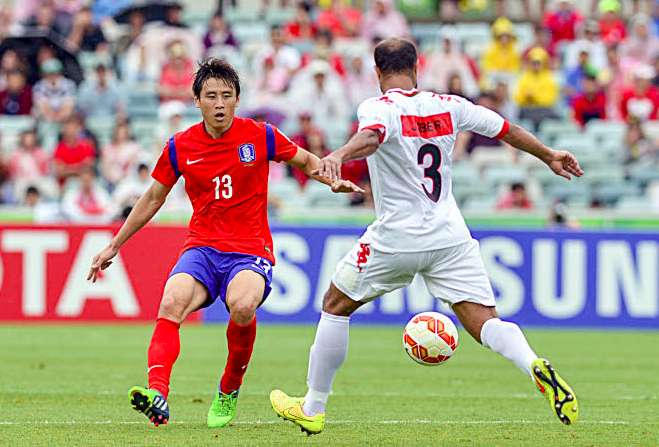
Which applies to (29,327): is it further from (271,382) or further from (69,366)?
(271,382)

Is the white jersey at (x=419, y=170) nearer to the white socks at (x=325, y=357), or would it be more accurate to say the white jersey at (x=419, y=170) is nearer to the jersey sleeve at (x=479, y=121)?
the jersey sleeve at (x=479, y=121)

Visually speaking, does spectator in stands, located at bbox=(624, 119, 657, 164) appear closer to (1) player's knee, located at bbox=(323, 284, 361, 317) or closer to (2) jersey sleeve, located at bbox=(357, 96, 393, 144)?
(1) player's knee, located at bbox=(323, 284, 361, 317)

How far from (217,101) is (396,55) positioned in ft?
3.84

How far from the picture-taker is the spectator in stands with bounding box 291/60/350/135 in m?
22.2

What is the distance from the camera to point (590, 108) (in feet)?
74.7

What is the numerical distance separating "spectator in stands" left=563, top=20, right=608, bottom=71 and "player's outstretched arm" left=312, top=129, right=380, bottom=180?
16347 mm

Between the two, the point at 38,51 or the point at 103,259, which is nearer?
the point at 103,259

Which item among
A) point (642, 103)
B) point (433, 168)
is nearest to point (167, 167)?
point (433, 168)

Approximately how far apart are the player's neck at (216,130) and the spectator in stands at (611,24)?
1632 centimetres

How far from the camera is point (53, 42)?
23094 mm

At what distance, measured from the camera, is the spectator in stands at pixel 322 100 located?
2223 centimetres

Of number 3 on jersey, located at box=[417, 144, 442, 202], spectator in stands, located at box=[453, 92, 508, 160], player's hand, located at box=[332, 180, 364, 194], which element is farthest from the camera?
spectator in stands, located at box=[453, 92, 508, 160]

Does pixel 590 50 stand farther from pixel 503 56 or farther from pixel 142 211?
pixel 142 211

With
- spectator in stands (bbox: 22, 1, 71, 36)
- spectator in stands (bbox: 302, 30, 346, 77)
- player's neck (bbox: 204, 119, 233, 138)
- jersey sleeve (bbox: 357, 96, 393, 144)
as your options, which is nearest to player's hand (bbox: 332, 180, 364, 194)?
jersey sleeve (bbox: 357, 96, 393, 144)
